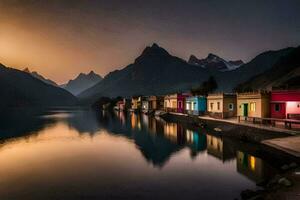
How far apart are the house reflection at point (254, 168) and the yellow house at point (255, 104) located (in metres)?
15.2

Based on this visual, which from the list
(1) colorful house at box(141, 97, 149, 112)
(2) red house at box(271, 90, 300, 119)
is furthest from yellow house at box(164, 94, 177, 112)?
(2) red house at box(271, 90, 300, 119)

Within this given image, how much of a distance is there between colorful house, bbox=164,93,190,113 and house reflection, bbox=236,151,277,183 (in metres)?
47.1

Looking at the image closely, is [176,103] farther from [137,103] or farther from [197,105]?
[137,103]

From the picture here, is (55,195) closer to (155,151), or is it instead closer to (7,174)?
(7,174)

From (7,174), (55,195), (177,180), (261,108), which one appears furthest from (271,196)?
(261,108)

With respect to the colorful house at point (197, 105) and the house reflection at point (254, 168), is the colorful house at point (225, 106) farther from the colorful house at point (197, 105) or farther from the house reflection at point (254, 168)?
the house reflection at point (254, 168)

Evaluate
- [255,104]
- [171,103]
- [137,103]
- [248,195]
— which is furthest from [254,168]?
[137,103]

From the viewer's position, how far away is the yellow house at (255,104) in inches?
1597

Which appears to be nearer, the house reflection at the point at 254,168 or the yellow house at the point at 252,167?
the house reflection at the point at 254,168

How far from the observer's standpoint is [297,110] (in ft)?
114

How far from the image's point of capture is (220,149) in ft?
106

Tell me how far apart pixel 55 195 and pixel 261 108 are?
33.4 m

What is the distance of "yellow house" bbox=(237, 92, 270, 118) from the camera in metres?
40.6

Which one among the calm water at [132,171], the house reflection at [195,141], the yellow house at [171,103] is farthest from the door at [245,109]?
the yellow house at [171,103]
